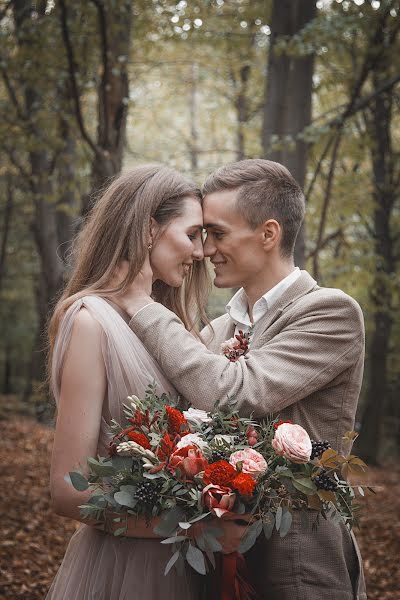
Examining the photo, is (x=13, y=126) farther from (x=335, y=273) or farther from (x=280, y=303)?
(x=280, y=303)

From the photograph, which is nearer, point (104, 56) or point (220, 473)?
point (220, 473)

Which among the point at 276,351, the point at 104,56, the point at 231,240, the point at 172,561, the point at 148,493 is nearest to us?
the point at 172,561

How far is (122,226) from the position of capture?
9.25 ft

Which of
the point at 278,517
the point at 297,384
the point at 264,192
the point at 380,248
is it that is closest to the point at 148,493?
the point at 278,517

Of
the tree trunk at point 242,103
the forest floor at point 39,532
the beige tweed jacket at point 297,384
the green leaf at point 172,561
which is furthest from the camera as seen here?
the tree trunk at point 242,103

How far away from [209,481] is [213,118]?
→ 15.4 metres

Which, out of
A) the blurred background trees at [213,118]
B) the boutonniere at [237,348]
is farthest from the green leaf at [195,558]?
the blurred background trees at [213,118]

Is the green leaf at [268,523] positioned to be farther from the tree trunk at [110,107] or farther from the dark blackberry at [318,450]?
the tree trunk at [110,107]

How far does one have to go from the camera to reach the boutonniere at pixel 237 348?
2.79 meters

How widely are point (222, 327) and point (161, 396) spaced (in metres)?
1.13

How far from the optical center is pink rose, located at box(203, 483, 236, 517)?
6.73 ft

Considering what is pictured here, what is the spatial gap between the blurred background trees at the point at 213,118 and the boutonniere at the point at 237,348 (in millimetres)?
1204

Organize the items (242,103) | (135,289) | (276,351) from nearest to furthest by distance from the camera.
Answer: (276,351) → (135,289) → (242,103)

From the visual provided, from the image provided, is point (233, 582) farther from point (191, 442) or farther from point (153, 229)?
point (153, 229)
